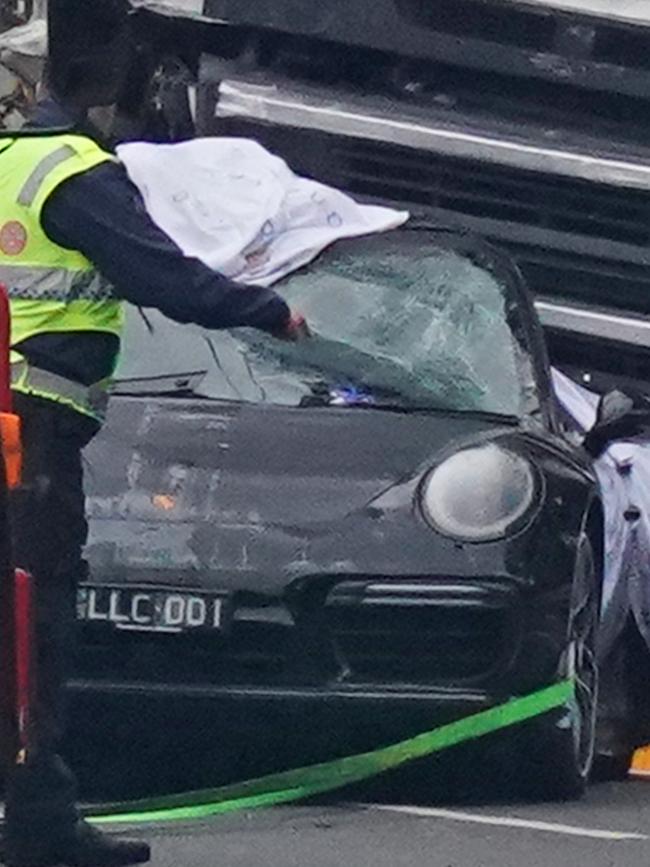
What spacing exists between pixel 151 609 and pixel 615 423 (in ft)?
5.44

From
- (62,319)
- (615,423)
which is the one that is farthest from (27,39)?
(62,319)

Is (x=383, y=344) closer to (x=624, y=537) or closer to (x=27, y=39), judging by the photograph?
(x=624, y=537)

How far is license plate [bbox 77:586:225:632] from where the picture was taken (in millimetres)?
6789

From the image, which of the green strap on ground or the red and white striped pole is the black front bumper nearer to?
the green strap on ground

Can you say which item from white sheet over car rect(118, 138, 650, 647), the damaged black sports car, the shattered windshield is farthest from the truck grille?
white sheet over car rect(118, 138, 650, 647)

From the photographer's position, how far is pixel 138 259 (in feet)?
18.2

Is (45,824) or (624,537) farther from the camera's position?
(624,537)

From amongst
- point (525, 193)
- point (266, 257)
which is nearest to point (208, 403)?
point (266, 257)

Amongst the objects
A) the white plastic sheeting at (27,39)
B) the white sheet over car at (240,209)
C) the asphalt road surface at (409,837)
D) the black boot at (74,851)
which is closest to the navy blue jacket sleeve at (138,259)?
the white sheet over car at (240,209)

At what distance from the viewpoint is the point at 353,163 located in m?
11.3

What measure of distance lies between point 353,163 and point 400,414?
398 centimetres

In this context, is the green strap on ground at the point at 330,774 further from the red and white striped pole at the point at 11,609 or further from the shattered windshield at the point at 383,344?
the red and white striped pole at the point at 11,609

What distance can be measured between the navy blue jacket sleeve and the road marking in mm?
1642

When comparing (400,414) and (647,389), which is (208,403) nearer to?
(400,414)
